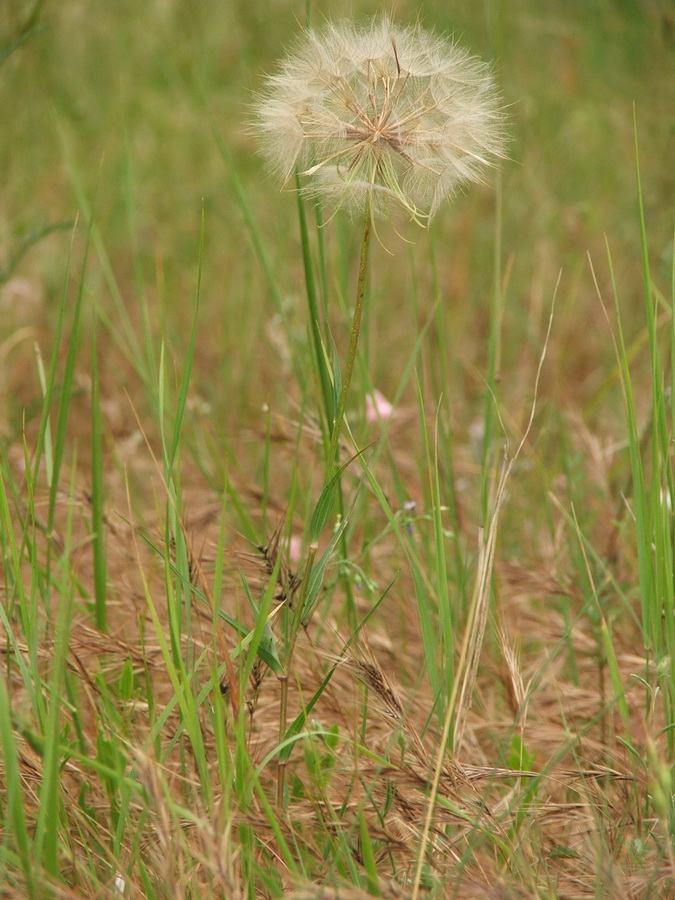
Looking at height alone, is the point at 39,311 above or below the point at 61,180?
below

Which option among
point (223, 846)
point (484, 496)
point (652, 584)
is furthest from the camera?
point (484, 496)

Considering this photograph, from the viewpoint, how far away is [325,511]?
1.10 meters

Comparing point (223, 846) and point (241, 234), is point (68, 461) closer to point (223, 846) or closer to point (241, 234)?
point (241, 234)

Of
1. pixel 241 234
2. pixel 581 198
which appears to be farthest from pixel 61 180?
pixel 581 198

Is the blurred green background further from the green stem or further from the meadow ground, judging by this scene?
the green stem

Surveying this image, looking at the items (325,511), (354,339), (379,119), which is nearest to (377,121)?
(379,119)

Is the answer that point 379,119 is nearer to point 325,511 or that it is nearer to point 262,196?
point 325,511

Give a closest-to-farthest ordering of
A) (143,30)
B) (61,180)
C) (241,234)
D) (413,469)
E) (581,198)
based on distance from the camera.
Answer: (413,469), (241,234), (61,180), (581,198), (143,30)

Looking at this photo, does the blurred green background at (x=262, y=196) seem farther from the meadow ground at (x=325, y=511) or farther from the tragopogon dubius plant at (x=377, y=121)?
the tragopogon dubius plant at (x=377, y=121)

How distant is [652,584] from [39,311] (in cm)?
249

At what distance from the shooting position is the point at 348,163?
1135mm

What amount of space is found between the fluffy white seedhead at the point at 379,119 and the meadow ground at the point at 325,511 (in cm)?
9

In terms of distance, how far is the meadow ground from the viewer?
3.59 feet

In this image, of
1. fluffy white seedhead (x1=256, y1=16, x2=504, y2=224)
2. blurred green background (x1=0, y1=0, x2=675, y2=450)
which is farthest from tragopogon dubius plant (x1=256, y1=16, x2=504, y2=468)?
blurred green background (x1=0, y1=0, x2=675, y2=450)
